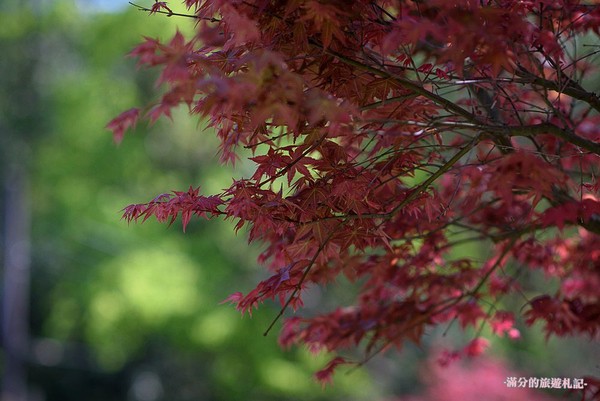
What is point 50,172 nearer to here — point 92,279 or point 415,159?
point 92,279

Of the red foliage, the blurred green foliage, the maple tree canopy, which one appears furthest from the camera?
the blurred green foliage

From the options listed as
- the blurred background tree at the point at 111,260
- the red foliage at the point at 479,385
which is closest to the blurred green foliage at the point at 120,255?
the blurred background tree at the point at 111,260

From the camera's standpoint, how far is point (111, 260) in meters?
8.59

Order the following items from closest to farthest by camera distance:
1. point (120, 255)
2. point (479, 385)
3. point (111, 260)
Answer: point (479, 385)
point (120, 255)
point (111, 260)

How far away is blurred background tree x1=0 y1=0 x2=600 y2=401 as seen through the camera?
778cm

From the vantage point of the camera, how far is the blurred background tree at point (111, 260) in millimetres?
7781

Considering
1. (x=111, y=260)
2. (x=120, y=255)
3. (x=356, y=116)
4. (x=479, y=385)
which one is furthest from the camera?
(x=111, y=260)

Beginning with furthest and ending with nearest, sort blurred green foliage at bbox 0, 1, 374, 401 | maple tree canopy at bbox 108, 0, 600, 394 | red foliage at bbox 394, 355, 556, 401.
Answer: blurred green foliage at bbox 0, 1, 374, 401
red foliage at bbox 394, 355, 556, 401
maple tree canopy at bbox 108, 0, 600, 394

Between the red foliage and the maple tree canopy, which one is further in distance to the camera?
the red foliage

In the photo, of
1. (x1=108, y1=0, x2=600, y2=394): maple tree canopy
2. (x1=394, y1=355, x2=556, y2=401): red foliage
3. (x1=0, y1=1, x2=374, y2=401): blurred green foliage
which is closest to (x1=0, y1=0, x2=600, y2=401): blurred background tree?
(x1=0, y1=1, x2=374, y2=401): blurred green foliage

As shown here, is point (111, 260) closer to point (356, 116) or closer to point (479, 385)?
point (479, 385)

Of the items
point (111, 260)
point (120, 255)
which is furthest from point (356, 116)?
point (111, 260)

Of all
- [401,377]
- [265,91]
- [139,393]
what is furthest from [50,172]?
[265,91]

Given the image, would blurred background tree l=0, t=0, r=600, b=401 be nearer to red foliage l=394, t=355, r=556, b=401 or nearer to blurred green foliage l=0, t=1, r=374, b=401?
blurred green foliage l=0, t=1, r=374, b=401
